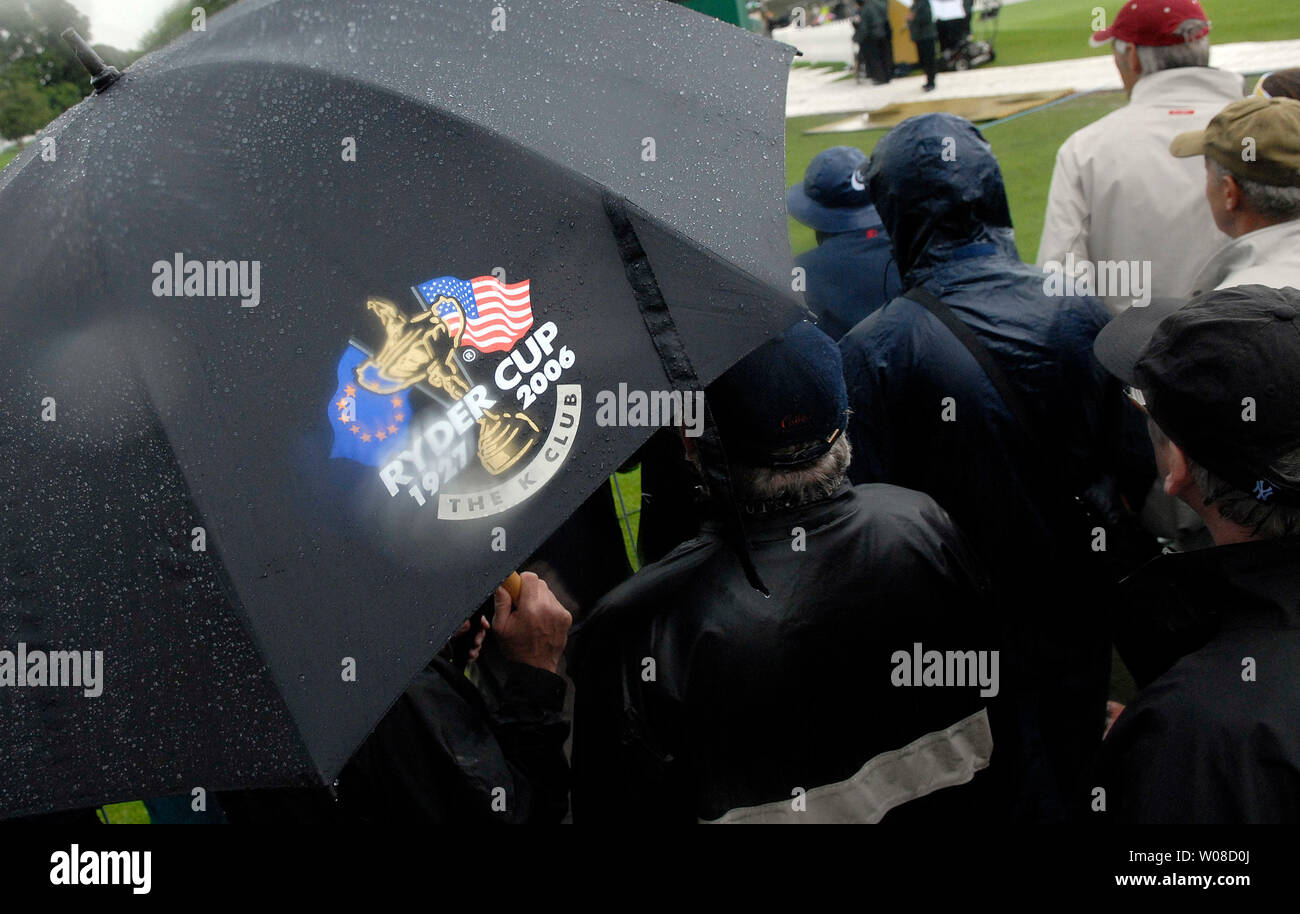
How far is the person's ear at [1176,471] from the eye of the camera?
1.72 meters

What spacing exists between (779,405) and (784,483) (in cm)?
14

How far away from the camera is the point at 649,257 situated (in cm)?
171

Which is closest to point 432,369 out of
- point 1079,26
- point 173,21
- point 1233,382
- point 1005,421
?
Answer: point 1233,382

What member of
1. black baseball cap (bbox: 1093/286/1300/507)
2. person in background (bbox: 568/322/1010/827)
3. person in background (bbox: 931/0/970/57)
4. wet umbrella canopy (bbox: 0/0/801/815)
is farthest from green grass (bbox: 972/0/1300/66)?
wet umbrella canopy (bbox: 0/0/801/815)

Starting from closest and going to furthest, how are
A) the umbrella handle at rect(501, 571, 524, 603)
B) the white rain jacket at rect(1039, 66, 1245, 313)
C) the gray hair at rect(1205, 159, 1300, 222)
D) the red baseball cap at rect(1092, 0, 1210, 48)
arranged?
the umbrella handle at rect(501, 571, 524, 603)
the gray hair at rect(1205, 159, 1300, 222)
the white rain jacket at rect(1039, 66, 1245, 313)
the red baseball cap at rect(1092, 0, 1210, 48)

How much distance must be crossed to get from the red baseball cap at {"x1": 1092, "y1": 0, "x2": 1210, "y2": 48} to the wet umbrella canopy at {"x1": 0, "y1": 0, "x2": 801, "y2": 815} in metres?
2.53

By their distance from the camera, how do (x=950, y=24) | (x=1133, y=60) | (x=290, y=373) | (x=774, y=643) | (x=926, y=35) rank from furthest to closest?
(x=950, y=24), (x=926, y=35), (x=1133, y=60), (x=774, y=643), (x=290, y=373)

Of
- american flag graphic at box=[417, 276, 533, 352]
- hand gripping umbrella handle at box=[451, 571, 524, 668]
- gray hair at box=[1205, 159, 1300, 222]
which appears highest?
american flag graphic at box=[417, 276, 533, 352]

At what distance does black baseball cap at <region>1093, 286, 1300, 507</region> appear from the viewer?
159 centimetres

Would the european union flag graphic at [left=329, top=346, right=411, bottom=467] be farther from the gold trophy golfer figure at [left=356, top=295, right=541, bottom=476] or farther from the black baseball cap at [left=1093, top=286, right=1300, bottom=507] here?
the black baseball cap at [left=1093, top=286, right=1300, bottom=507]

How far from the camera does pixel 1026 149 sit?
9.77m

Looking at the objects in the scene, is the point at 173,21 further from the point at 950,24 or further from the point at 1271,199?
the point at 950,24

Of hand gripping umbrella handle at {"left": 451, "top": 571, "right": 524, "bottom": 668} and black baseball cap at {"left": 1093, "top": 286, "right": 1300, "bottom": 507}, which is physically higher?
black baseball cap at {"left": 1093, "top": 286, "right": 1300, "bottom": 507}
